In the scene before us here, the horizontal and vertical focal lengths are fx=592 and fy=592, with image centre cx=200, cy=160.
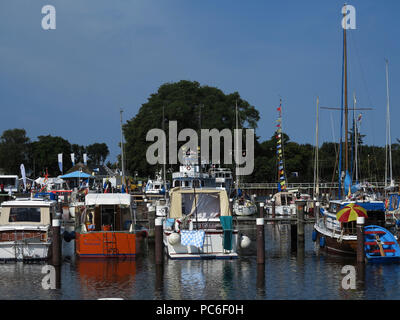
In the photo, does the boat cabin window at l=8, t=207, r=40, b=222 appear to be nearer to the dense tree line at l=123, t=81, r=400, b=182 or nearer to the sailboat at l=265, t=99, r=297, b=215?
the sailboat at l=265, t=99, r=297, b=215

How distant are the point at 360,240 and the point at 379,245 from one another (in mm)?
2070

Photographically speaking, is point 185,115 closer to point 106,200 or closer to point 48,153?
point 48,153

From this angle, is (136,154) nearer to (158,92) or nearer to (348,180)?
(158,92)

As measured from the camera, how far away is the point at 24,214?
29500 millimetres

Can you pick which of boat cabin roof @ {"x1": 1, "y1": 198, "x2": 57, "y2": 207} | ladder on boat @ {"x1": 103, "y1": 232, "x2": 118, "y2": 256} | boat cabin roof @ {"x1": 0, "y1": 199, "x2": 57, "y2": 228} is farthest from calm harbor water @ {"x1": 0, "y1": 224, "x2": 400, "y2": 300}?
boat cabin roof @ {"x1": 1, "y1": 198, "x2": 57, "y2": 207}

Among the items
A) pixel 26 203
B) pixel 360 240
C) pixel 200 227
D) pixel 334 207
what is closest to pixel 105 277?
pixel 200 227

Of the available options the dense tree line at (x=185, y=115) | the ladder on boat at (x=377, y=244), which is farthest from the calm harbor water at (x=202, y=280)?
the dense tree line at (x=185, y=115)

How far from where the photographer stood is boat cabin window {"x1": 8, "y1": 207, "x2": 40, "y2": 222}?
29250 mm

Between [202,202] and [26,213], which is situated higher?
[202,202]

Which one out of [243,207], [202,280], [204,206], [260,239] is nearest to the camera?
[202,280]

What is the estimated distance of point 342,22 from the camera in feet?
135

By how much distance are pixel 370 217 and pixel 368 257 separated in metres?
3.82

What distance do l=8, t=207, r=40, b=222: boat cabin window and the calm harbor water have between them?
8.94ft

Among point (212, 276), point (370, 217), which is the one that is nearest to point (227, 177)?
point (370, 217)
